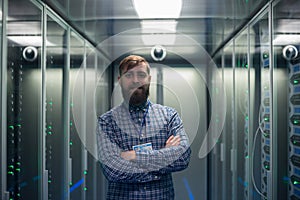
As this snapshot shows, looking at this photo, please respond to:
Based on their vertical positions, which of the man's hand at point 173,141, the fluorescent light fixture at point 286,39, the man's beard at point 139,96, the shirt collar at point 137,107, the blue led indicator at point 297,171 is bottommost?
the blue led indicator at point 297,171

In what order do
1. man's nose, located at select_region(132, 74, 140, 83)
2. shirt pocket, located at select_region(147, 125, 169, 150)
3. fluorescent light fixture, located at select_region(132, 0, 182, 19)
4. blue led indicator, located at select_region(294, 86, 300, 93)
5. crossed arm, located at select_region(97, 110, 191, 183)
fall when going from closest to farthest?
blue led indicator, located at select_region(294, 86, 300, 93) → crossed arm, located at select_region(97, 110, 191, 183) → shirt pocket, located at select_region(147, 125, 169, 150) → man's nose, located at select_region(132, 74, 140, 83) → fluorescent light fixture, located at select_region(132, 0, 182, 19)

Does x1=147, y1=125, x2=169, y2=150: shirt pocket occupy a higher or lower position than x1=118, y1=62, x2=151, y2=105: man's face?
lower

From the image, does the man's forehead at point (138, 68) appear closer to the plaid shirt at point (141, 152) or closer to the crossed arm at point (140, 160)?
the plaid shirt at point (141, 152)

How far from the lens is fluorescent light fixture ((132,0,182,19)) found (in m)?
2.38

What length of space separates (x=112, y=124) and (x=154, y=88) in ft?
3.75

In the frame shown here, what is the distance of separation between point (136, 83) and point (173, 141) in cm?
Answer: 45

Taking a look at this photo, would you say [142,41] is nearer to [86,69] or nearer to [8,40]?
[86,69]

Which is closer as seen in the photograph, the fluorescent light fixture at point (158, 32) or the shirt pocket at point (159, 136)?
the shirt pocket at point (159, 136)

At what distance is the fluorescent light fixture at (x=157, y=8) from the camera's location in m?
2.38

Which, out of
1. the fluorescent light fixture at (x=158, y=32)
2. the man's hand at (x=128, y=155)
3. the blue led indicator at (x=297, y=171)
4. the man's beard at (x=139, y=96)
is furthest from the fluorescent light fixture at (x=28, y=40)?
the blue led indicator at (x=297, y=171)

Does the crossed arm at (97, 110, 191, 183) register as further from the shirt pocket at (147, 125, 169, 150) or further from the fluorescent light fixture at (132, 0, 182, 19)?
the fluorescent light fixture at (132, 0, 182, 19)

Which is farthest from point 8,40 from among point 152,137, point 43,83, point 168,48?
point 168,48

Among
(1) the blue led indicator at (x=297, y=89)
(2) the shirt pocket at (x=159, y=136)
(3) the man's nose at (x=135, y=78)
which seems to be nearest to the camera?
(1) the blue led indicator at (x=297, y=89)

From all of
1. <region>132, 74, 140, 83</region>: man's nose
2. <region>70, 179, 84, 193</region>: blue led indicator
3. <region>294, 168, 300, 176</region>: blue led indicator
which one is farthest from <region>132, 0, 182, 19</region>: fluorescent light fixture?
<region>70, 179, 84, 193</region>: blue led indicator
